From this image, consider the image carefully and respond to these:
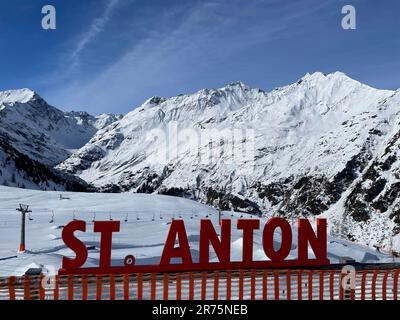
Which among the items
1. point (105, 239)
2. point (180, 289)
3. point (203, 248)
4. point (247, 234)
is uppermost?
point (247, 234)

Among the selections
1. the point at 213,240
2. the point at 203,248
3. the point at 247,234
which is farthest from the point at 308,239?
the point at 203,248

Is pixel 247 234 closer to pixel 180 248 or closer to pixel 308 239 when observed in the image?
pixel 308 239

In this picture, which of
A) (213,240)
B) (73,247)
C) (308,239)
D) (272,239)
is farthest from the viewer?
(308,239)

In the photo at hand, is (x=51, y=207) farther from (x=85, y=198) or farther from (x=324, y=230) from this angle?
(x=324, y=230)

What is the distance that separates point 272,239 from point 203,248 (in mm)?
4833

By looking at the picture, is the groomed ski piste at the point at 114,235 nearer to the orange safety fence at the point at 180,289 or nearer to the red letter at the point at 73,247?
the red letter at the point at 73,247

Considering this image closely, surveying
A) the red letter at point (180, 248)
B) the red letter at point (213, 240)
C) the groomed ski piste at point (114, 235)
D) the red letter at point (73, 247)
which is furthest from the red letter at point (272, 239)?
the groomed ski piste at point (114, 235)

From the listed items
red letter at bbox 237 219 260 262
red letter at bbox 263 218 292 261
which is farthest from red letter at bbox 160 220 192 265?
red letter at bbox 263 218 292 261

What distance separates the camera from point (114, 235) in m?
65.3

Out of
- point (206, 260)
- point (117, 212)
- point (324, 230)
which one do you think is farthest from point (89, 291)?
point (117, 212)

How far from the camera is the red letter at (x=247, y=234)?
113 feet

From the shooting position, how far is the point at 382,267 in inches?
1847

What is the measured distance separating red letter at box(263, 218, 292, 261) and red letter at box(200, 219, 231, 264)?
2.64 meters
